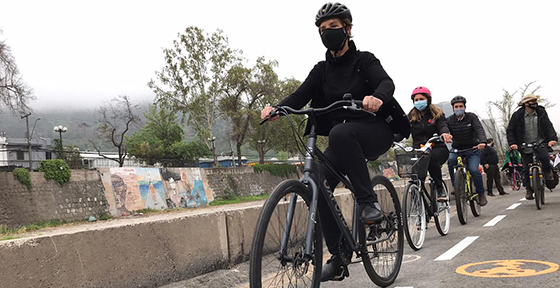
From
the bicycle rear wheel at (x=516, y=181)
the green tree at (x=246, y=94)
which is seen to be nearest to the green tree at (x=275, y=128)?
the green tree at (x=246, y=94)

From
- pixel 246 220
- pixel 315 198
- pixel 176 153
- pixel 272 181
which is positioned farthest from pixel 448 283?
pixel 176 153

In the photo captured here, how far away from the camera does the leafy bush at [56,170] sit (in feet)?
99.6

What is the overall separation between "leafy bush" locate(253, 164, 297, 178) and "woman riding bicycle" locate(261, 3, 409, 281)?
47.2 metres

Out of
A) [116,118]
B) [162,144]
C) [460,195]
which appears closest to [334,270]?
[460,195]

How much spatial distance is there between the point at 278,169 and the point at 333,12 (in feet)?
166

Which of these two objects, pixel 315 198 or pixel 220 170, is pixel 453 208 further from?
pixel 220 170

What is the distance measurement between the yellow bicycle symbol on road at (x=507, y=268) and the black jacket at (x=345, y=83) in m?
1.34

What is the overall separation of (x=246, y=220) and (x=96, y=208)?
28306mm

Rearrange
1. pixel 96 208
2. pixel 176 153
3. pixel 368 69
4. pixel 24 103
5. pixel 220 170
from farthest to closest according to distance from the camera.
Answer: pixel 176 153
pixel 220 170
pixel 96 208
pixel 24 103
pixel 368 69

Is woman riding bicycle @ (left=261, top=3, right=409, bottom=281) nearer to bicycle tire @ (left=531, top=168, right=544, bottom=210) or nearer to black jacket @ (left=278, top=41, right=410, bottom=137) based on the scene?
black jacket @ (left=278, top=41, right=410, bottom=137)

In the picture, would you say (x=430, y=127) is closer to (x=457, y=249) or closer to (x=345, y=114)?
(x=457, y=249)

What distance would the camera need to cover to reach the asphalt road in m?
4.01

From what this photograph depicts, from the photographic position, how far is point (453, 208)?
37.5 ft

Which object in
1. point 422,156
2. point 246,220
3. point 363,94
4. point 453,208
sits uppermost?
point 363,94
